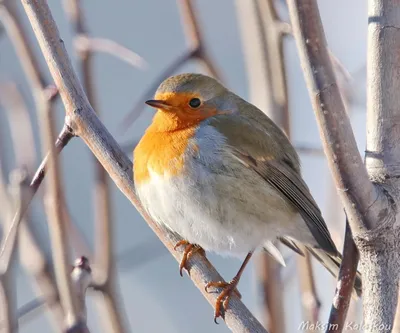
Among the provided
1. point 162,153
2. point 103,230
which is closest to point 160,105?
point 162,153

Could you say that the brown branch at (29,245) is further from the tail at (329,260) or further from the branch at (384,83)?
the tail at (329,260)

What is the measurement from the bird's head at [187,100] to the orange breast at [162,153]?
7 centimetres

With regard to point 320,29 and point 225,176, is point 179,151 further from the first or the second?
point 320,29

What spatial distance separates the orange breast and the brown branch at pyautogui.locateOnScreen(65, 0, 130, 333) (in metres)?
0.28

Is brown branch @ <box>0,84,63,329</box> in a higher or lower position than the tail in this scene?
higher

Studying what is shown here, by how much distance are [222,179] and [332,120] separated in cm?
116

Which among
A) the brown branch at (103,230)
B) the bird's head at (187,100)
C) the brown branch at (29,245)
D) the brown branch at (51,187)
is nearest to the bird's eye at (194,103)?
the bird's head at (187,100)

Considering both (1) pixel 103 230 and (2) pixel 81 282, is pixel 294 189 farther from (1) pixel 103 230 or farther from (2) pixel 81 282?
(2) pixel 81 282

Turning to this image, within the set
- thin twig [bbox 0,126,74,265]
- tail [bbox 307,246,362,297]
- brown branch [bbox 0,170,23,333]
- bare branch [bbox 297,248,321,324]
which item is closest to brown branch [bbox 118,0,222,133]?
thin twig [bbox 0,126,74,265]

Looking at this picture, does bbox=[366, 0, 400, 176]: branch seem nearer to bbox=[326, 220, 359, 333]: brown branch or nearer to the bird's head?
bbox=[326, 220, 359, 333]: brown branch

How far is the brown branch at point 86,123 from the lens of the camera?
6.18ft

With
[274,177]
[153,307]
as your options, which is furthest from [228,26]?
[274,177]

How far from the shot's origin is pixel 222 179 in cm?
271

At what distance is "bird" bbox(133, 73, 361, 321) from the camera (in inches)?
105
